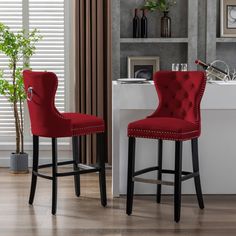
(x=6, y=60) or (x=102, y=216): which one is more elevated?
(x=6, y=60)

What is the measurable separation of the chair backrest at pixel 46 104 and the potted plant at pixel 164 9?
7.18ft

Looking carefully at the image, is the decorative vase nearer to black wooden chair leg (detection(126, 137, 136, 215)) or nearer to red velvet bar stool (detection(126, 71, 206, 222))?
red velvet bar stool (detection(126, 71, 206, 222))

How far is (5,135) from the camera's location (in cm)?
713

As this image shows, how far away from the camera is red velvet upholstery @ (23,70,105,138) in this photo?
496cm

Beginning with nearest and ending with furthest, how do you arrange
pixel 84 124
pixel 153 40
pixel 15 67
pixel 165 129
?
pixel 165 129 < pixel 84 124 < pixel 15 67 < pixel 153 40

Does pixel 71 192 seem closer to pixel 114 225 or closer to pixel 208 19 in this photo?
pixel 114 225

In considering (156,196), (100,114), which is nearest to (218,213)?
(156,196)

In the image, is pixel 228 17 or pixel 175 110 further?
pixel 228 17

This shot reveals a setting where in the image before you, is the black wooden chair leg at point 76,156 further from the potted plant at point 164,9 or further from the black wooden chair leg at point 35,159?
the potted plant at point 164,9

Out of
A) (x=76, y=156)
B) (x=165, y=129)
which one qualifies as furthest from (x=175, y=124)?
(x=76, y=156)

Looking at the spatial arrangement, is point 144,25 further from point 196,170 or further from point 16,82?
point 196,170

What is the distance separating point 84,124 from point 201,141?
40.6 inches

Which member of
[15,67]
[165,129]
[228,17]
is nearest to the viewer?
[165,129]

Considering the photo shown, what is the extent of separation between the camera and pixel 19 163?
669cm
